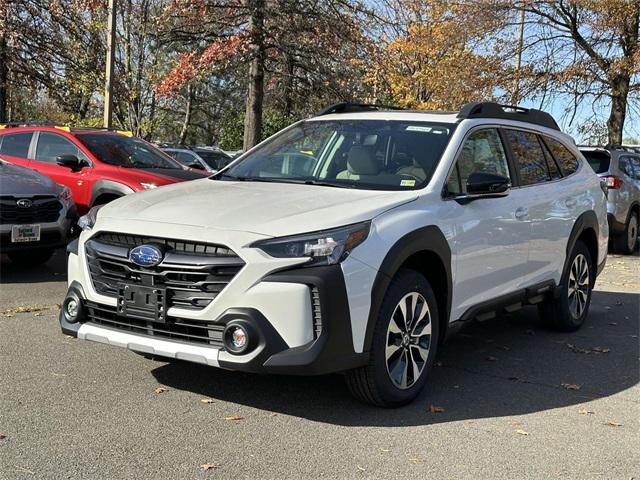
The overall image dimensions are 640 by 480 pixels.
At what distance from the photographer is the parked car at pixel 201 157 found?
18.6 m

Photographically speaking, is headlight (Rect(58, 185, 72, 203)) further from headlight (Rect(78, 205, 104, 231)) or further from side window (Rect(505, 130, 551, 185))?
side window (Rect(505, 130, 551, 185))

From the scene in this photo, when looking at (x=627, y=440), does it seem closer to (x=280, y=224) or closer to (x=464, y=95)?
(x=280, y=224)

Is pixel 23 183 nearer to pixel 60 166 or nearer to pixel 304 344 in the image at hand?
pixel 60 166

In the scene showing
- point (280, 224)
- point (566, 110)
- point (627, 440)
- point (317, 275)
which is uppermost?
point (566, 110)

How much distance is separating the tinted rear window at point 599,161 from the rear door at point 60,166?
8.20 metres

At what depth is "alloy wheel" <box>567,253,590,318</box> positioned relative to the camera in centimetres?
668

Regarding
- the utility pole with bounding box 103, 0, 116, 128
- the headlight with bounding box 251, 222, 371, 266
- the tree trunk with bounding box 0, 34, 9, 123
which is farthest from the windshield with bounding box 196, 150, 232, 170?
the headlight with bounding box 251, 222, 371, 266

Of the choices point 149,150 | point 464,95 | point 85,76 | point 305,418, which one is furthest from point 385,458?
point 85,76

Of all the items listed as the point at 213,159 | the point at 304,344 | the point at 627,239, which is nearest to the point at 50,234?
the point at 304,344

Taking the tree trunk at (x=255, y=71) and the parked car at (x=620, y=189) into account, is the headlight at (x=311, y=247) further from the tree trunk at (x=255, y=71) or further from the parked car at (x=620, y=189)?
the tree trunk at (x=255, y=71)

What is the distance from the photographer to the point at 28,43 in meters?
18.2

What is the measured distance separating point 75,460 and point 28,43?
55.6 ft

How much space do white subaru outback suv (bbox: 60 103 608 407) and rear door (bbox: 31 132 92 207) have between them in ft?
15.3

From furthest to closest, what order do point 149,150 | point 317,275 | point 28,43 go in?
point 28,43, point 149,150, point 317,275
